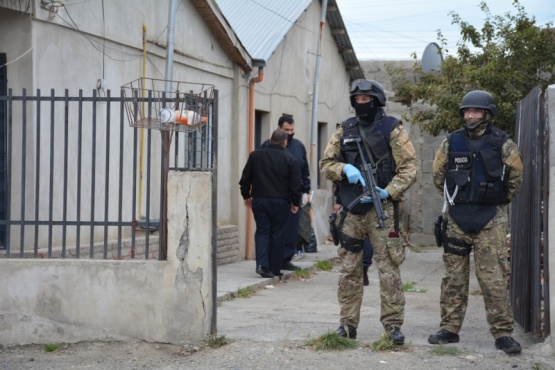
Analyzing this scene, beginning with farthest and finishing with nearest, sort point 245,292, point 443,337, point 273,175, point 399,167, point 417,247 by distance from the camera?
point 417,247 < point 273,175 < point 245,292 < point 443,337 < point 399,167

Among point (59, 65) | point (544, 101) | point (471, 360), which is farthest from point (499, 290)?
point (59, 65)

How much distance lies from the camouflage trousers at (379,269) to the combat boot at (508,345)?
0.73m

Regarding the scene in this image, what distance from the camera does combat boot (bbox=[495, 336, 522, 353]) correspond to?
22.7ft

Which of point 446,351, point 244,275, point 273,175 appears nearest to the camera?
point 446,351

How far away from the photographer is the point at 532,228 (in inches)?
291

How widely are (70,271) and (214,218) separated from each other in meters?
1.19

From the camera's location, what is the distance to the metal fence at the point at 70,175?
7496mm

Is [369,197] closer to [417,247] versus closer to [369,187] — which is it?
[369,187]

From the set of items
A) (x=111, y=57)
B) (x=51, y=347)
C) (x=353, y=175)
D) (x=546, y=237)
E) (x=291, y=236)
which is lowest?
(x=51, y=347)

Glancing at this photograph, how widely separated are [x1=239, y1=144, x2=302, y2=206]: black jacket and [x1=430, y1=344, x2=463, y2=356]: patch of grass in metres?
4.53

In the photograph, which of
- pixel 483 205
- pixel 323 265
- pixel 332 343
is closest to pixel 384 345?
pixel 332 343

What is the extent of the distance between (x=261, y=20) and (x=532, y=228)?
30.4 feet

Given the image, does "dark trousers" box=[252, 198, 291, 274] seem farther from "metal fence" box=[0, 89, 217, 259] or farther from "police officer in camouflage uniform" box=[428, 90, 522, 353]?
"police officer in camouflage uniform" box=[428, 90, 522, 353]

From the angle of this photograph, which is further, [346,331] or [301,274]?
[301,274]
